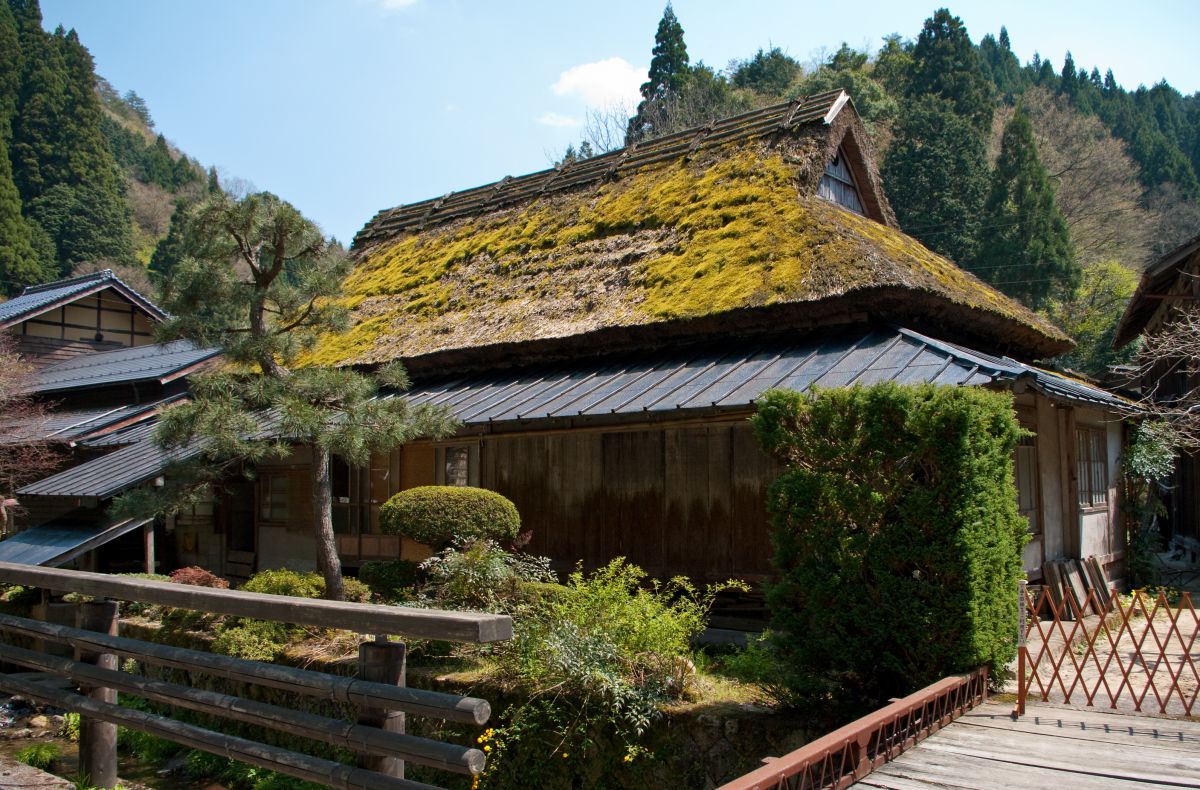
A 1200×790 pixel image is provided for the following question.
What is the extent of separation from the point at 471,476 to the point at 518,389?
129cm

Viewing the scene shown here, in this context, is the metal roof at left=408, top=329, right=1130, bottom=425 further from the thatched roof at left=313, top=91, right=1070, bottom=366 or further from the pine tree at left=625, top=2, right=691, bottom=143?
the pine tree at left=625, top=2, right=691, bottom=143

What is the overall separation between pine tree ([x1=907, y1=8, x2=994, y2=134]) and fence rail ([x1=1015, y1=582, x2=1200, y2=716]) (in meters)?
28.2

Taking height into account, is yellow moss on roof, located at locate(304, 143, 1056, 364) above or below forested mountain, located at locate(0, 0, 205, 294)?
below

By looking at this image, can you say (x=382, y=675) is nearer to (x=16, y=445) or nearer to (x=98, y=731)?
(x=98, y=731)

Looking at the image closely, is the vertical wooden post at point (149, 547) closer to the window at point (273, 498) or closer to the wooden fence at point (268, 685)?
the window at point (273, 498)

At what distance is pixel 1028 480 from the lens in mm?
9477

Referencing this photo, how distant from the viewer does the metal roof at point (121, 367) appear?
18.4 metres

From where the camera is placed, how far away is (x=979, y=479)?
546cm

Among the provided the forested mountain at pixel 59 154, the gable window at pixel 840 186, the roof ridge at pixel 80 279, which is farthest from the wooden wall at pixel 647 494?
the forested mountain at pixel 59 154

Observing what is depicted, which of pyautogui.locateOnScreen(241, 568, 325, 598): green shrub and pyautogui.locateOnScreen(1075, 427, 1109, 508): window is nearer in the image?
pyautogui.locateOnScreen(241, 568, 325, 598): green shrub

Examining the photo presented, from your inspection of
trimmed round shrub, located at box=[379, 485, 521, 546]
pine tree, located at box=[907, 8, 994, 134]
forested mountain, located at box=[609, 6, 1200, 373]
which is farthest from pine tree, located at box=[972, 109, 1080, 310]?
trimmed round shrub, located at box=[379, 485, 521, 546]

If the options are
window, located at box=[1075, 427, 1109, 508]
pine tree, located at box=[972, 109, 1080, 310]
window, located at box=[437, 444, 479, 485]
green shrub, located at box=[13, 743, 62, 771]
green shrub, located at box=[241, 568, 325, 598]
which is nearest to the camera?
green shrub, located at box=[13, 743, 62, 771]

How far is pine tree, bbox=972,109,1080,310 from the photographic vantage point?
28.6m

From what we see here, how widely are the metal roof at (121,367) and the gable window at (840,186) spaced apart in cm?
1216
